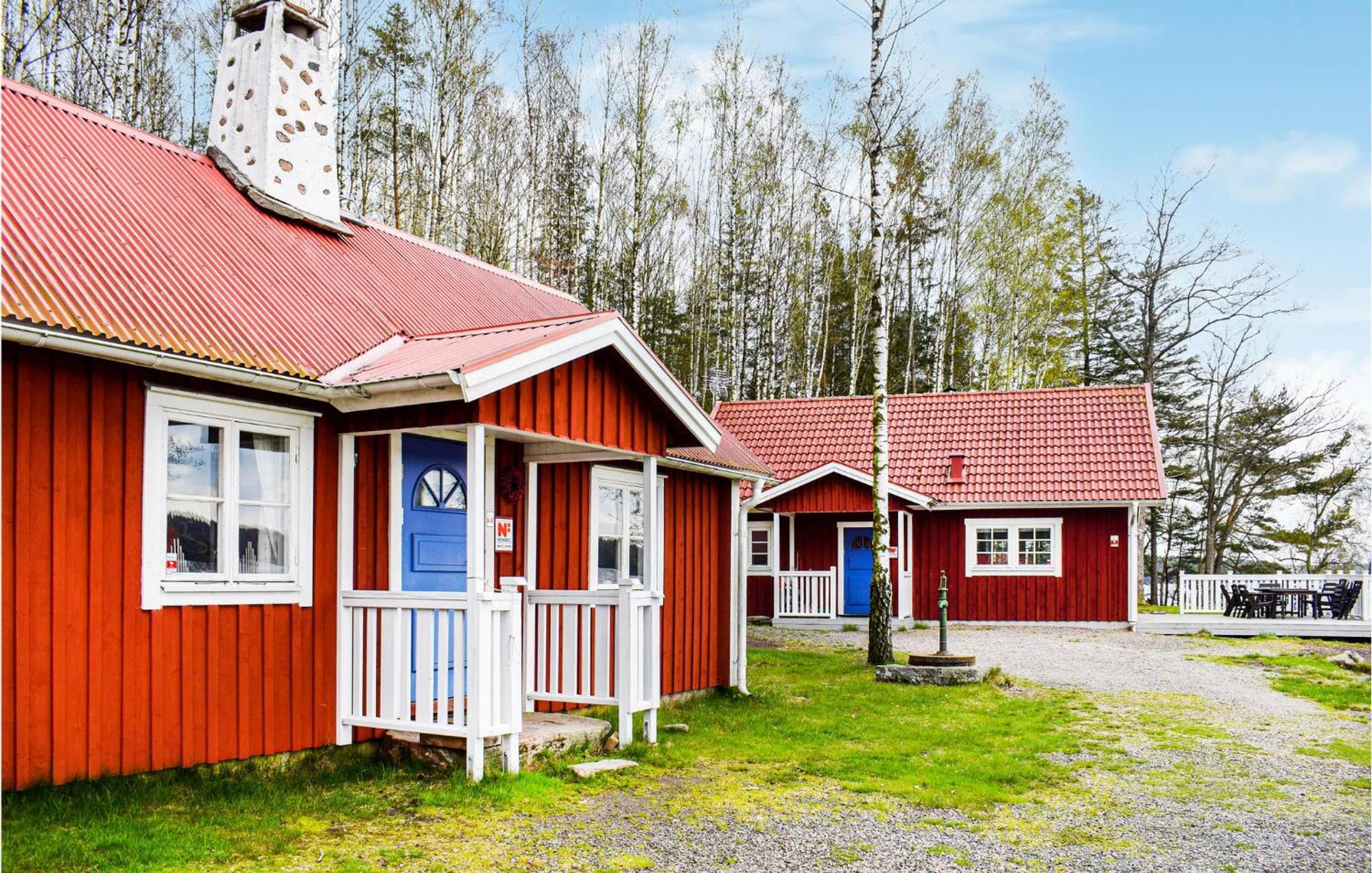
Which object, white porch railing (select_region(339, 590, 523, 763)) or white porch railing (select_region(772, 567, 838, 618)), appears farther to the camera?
white porch railing (select_region(772, 567, 838, 618))

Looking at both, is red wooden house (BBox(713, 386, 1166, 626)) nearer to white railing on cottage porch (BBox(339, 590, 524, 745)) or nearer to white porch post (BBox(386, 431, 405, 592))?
white porch post (BBox(386, 431, 405, 592))

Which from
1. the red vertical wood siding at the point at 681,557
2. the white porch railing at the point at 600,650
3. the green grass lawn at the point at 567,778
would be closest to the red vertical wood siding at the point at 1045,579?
the green grass lawn at the point at 567,778

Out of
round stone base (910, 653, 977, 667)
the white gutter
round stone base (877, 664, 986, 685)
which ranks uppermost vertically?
the white gutter

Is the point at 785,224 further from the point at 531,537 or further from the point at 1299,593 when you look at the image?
the point at 531,537

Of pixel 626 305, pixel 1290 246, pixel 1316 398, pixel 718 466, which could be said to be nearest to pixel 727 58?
Result: pixel 626 305

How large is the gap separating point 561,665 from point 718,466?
9.30ft

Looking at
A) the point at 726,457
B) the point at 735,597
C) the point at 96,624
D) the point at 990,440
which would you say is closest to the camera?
the point at 96,624

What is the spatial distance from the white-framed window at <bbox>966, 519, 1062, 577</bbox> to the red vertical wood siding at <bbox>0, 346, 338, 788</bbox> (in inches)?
698

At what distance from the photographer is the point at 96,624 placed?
246 inches

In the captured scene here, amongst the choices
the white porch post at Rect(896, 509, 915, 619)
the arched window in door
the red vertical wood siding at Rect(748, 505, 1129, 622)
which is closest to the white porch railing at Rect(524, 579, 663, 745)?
the arched window in door

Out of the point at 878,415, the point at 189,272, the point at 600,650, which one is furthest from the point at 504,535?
the point at 878,415

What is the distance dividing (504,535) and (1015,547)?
51.4 ft

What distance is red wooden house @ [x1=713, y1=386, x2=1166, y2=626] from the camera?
21906 millimetres

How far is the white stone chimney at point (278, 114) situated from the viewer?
32.1 feet
